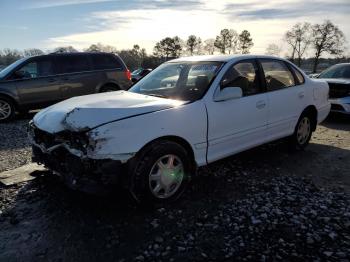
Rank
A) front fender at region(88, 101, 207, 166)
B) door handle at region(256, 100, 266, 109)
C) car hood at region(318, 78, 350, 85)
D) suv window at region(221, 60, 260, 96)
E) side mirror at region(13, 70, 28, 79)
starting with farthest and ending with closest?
side mirror at region(13, 70, 28, 79) → car hood at region(318, 78, 350, 85) → door handle at region(256, 100, 266, 109) → suv window at region(221, 60, 260, 96) → front fender at region(88, 101, 207, 166)

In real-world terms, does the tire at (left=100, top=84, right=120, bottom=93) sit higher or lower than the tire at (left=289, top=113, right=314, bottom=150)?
higher

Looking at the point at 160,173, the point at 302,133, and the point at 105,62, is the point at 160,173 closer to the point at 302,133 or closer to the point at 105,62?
the point at 302,133

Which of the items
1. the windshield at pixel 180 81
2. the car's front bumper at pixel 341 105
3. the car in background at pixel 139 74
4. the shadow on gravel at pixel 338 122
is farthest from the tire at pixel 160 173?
the car's front bumper at pixel 341 105

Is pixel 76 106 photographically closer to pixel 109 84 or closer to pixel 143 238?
pixel 143 238

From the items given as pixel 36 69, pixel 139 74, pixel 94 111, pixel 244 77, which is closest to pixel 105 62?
pixel 36 69

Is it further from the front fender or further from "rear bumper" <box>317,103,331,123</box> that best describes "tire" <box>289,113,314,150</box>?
the front fender

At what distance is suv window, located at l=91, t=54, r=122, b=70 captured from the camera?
1003cm

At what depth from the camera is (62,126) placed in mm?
3459

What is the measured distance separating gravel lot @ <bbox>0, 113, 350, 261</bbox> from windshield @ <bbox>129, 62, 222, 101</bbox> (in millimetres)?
1210

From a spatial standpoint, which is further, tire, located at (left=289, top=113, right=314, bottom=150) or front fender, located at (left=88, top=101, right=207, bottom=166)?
tire, located at (left=289, top=113, right=314, bottom=150)

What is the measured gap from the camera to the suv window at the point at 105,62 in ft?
32.9

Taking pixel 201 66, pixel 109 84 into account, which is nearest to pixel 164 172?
pixel 201 66

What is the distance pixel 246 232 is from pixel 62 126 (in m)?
2.15

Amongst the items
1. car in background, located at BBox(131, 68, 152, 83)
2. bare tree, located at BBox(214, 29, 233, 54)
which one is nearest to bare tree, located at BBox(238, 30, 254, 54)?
bare tree, located at BBox(214, 29, 233, 54)
